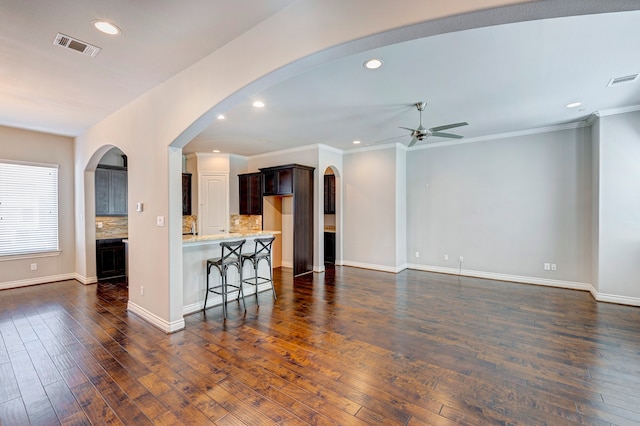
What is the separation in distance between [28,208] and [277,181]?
181 inches

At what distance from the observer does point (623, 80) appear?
3.28 m

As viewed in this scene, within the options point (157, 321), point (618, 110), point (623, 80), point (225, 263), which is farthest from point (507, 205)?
point (157, 321)

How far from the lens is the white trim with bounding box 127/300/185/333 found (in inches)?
129

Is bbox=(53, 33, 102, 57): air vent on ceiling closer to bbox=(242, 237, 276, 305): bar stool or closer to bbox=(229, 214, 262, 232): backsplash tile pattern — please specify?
bbox=(242, 237, 276, 305): bar stool

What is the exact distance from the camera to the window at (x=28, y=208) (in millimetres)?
4934

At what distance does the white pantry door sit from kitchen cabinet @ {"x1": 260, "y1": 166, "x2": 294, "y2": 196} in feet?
4.15

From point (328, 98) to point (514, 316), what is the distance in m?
3.86

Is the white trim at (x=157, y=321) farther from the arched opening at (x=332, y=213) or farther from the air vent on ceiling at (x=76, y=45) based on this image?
the arched opening at (x=332, y=213)

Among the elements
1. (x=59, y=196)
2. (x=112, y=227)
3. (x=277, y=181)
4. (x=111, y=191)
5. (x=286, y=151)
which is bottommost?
(x=112, y=227)

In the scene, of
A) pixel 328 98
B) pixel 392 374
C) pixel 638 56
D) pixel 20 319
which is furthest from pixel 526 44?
pixel 20 319

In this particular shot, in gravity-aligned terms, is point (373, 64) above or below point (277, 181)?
above

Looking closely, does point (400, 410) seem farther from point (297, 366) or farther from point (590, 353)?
point (590, 353)

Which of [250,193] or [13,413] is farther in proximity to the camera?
[250,193]

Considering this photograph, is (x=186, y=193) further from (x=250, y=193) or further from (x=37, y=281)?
(x=37, y=281)
